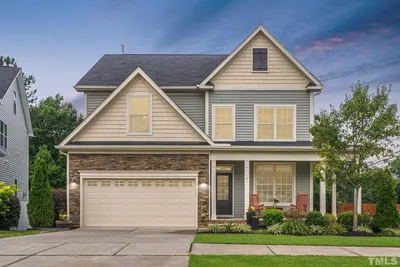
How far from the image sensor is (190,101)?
2198cm

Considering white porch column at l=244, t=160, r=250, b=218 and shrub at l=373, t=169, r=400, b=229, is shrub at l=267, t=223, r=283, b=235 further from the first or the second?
shrub at l=373, t=169, r=400, b=229

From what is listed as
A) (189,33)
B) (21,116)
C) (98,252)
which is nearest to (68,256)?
(98,252)

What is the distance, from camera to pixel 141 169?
61.6 feet

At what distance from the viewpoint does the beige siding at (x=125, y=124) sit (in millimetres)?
18875

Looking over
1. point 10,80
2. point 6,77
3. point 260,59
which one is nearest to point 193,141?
point 260,59

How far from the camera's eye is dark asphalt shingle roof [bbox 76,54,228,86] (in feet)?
72.8

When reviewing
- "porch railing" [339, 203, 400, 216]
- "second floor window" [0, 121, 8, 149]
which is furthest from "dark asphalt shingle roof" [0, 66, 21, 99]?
"porch railing" [339, 203, 400, 216]

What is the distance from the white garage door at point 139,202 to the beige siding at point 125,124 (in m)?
1.81

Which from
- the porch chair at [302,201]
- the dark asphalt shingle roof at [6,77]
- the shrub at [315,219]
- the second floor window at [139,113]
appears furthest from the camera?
the dark asphalt shingle roof at [6,77]

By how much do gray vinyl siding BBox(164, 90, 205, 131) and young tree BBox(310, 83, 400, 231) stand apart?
653 centimetres

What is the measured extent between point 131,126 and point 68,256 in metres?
9.74

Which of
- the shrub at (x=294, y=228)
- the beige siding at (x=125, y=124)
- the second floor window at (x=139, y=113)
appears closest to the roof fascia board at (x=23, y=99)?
the beige siding at (x=125, y=124)

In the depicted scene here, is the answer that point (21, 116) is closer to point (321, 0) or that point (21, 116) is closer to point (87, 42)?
point (87, 42)

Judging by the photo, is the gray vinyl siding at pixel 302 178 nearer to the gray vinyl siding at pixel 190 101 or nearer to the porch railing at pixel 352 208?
the porch railing at pixel 352 208
